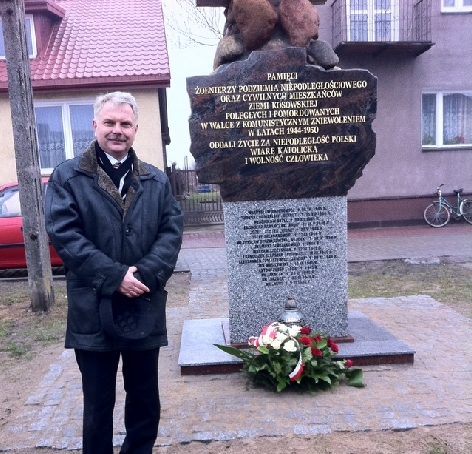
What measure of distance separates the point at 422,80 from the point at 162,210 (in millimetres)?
13607

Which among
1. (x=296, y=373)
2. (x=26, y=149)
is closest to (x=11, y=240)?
(x=26, y=149)

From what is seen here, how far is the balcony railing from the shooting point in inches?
565

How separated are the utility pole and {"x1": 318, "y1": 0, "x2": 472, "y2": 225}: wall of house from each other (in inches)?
376

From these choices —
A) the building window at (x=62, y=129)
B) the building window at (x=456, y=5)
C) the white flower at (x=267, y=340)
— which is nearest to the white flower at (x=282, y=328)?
the white flower at (x=267, y=340)

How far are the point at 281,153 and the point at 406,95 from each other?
1129cm

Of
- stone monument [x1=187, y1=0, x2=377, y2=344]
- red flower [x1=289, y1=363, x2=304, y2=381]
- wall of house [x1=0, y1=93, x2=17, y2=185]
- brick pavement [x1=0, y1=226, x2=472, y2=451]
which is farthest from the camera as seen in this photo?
wall of house [x1=0, y1=93, x2=17, y2=185]

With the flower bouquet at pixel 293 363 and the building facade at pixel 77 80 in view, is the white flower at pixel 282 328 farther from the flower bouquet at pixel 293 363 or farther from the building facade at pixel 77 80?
the building facade at pixel 77 80

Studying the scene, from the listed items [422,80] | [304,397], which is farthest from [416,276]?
[422,80]

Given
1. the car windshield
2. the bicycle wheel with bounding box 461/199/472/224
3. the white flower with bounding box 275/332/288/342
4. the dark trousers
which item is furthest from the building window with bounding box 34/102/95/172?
the dark trousers

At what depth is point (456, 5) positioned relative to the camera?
1488cm

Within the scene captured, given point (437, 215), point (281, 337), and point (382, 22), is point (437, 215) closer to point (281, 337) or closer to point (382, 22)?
point (382, 22)

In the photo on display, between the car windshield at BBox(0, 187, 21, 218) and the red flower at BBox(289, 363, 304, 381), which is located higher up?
the car windshield at BBox(0, 187, 21, 218)

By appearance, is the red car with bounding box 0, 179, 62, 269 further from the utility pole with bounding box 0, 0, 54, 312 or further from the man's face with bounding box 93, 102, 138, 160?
the man's face with bounding box 93, 102, 138, 160

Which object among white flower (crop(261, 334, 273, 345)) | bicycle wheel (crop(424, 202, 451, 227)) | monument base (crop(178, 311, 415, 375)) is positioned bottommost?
bicycle wheel (crop(424, 202, 451, 227))
